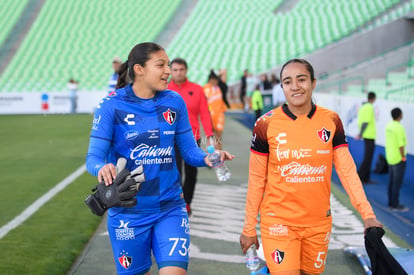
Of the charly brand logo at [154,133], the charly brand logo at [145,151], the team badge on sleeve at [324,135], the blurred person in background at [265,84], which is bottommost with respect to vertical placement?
the blurred person in background at [265,84]

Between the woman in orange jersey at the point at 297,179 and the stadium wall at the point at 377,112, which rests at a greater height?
the woman in orange jersey at the point at 297,179

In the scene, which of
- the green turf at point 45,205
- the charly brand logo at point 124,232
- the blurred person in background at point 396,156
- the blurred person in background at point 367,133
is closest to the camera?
the charly brand logo at point 124,232

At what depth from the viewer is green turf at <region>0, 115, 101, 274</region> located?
6.90m

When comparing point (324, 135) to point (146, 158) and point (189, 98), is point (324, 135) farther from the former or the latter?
point (189, 98)

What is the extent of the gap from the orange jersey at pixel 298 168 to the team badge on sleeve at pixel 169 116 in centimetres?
62

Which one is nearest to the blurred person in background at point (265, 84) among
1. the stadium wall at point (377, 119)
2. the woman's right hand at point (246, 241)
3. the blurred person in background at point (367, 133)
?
the stadium wall at point (377, 119)

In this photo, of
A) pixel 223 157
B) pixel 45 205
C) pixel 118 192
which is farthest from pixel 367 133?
pixel 118 192

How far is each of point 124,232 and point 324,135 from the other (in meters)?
1.55

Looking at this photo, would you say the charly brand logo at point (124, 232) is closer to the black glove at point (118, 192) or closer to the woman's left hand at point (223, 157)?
the black glove at point (118, 192)

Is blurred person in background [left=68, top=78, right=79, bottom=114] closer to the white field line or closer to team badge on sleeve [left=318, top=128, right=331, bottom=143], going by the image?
the white field line

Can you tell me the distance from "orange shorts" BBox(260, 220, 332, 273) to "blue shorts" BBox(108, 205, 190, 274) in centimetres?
60

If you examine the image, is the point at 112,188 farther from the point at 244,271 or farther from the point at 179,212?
the point at 244,271

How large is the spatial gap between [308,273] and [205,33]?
3803cm

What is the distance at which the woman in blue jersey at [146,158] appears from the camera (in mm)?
4332
